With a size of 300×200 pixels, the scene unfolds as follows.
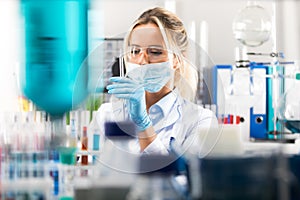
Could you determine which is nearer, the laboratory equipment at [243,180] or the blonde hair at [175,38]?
the laboratory equipment at [243,180]

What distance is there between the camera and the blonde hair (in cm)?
92

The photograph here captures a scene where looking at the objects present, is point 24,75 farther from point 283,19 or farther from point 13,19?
point 283,19

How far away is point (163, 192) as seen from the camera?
74 cm

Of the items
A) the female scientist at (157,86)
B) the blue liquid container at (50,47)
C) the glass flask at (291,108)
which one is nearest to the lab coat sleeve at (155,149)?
the female scientist at (157,86)

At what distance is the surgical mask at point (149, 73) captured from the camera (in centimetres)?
89

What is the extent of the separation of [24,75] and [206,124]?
422 mm

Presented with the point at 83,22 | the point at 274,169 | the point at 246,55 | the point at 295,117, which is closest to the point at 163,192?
the point at 274,169

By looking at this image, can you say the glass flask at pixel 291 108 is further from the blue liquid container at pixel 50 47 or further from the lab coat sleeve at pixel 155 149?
the blue liquid container at pixel 50 47

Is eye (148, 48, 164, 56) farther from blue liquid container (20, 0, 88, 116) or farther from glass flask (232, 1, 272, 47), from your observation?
glass flask (232, 1, 272, 47)

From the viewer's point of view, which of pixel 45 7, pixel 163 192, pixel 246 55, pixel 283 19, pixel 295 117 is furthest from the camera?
pixel 246 55

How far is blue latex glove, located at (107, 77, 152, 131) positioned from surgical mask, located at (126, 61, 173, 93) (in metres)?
0.01

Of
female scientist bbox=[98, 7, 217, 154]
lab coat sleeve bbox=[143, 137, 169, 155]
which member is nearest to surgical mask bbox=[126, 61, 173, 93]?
female scientist bbox=[98, 7, 217, 154]

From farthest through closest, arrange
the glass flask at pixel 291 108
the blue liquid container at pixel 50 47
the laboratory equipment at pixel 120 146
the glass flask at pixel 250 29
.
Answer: the glass flask at pixel 250 29
the glass flask at pixel 291 108
the laboratory equipment at pixel 120 146
the blue liquid container at pixel 50 47

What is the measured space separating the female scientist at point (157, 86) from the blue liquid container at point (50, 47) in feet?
0.72
